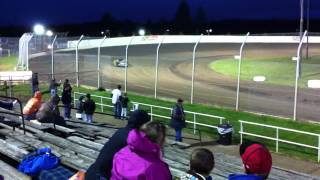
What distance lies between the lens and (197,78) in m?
36.5

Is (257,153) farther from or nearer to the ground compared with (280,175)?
farther from the ground

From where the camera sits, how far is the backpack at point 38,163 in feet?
23.4

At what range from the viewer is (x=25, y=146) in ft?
31.3

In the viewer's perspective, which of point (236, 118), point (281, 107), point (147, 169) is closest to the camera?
point (147, 169)

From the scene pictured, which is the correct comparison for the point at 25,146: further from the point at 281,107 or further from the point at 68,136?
the point at 281,107

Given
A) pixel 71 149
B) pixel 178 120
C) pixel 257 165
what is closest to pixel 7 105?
pixel 178 120

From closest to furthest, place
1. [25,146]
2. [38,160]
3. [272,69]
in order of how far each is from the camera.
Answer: [38,160] < [25,146] < [272,69]

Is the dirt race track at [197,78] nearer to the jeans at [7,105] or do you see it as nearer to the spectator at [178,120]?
the spectator at [178,120]

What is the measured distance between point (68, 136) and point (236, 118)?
11.4 m

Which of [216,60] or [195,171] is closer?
[195,171]

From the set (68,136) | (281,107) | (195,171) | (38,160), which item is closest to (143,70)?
(281,107)

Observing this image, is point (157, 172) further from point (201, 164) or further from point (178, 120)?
point (178, 120)

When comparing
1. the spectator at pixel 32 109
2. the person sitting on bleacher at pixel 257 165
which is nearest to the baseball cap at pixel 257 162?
the person sitting on bleacher at pixel 257 165

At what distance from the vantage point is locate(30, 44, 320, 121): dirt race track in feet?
81.4
